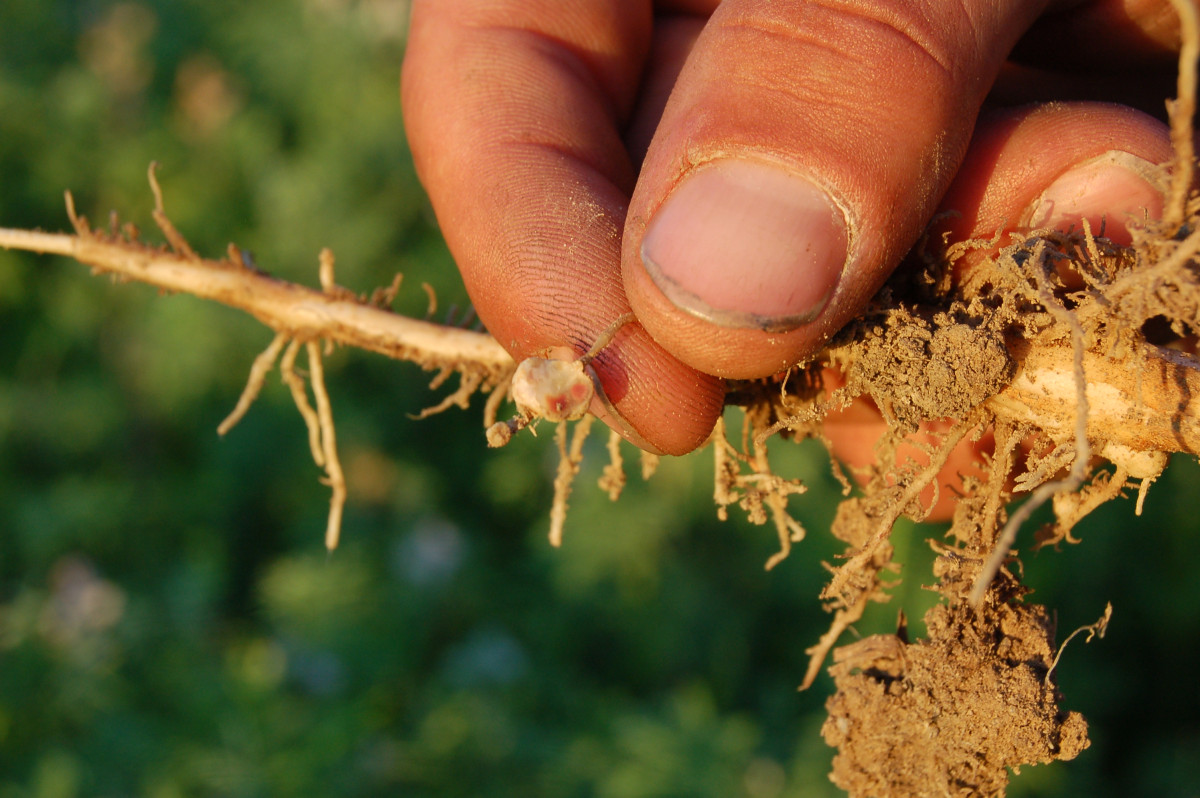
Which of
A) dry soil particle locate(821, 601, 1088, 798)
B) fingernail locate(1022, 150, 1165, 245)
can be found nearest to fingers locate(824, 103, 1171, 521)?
fingernail locate(1022, 150, 1165, 245)


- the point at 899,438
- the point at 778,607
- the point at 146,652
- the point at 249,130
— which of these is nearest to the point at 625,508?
the point at 778,607

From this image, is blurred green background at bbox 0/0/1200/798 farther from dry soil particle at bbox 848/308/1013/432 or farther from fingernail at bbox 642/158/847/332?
fingernail at bbox 642/158/847/332

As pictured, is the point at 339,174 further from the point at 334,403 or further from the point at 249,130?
the point at 334,403

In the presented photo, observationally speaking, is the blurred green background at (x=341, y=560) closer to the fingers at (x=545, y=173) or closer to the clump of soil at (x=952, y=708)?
the clump of soil at (x=952, y=708)

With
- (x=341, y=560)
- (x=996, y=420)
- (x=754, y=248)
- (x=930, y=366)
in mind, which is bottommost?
(x=341, y=560)

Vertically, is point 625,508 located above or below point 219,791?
above

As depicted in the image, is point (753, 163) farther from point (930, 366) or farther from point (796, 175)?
point (930, 366)

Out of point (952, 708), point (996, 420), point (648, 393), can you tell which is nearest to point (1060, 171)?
point (996, 420)
